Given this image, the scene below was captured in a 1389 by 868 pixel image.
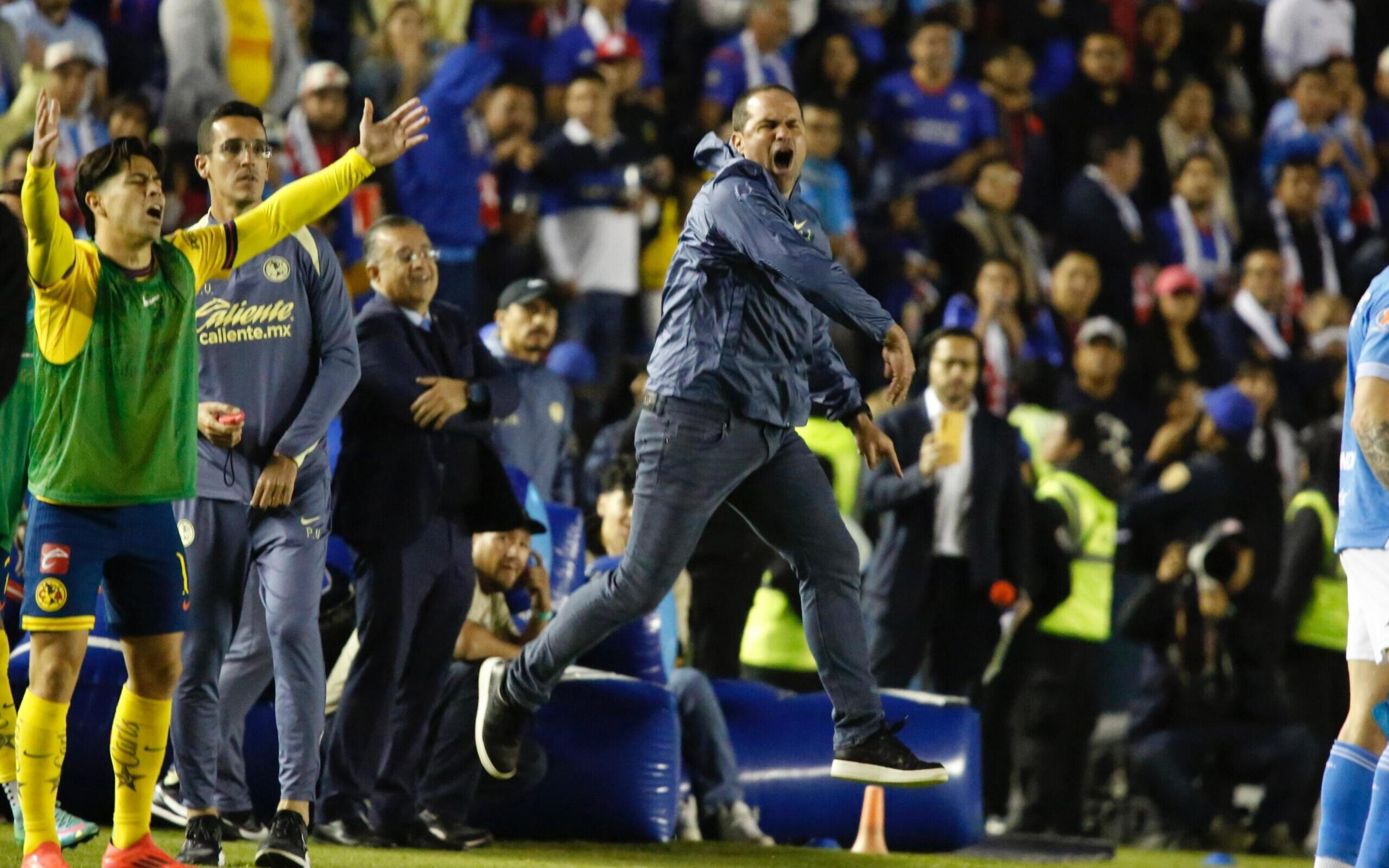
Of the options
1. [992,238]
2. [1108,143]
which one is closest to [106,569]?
[992,238]

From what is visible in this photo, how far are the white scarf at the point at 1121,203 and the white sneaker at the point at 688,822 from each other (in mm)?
7158

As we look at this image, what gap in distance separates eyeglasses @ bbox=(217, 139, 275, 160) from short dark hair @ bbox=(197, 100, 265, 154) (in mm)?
56

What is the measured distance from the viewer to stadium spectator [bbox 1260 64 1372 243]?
49.9 ft

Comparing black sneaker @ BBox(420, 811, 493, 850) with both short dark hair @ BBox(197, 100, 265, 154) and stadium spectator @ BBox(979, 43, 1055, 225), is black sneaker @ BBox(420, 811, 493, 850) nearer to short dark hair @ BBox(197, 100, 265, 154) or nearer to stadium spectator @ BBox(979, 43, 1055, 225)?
short dark hair @ BBox(197, 100, 265, 154)

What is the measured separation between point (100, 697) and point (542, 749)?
5.34 ft

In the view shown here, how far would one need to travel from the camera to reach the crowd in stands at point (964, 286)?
9.18 metres

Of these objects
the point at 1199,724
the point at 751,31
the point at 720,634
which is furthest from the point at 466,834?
the point at 751,31

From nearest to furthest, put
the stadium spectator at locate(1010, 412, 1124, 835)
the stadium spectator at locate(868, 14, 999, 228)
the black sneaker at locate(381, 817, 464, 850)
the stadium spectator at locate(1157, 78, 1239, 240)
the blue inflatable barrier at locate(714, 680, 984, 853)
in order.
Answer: the black sneaker at locate(381, 817, 464, 850), the blue inflatable barrier at locate(714, 680, 984, 853), the stadium spectator at locate(1010, 412, 1124, 835), the stadium spectator at locate(868, 14, 999, 228), the stadium spectator at locate(1157, 78, 1239, 240)

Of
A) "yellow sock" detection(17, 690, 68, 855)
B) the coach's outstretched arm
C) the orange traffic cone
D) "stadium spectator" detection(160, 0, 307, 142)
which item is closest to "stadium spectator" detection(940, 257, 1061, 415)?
"stadium spectator" detection(160, 0, 307, 142)

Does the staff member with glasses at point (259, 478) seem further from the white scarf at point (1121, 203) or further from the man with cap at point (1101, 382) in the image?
the white scarf at point (1121, 203)

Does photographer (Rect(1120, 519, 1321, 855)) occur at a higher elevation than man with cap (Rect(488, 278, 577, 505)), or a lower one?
lower

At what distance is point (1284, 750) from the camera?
1005 centimetres

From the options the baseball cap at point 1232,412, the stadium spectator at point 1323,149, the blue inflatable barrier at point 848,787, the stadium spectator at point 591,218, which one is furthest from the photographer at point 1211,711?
the stadium spectator at point 1323,149

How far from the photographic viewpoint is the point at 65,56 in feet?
33.1
